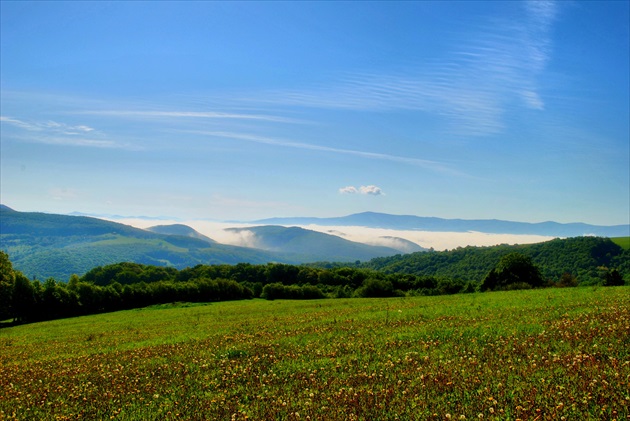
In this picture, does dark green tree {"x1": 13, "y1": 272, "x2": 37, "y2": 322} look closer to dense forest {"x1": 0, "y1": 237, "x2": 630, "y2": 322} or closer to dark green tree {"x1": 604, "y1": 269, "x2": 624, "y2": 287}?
dense forest {"x1": 0, "y1": 237, "x2": 630, "y2": 322}

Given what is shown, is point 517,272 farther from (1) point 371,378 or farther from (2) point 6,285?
(2) point 6,285

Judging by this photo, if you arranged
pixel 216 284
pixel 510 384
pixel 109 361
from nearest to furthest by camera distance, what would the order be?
pixel 510 384 → pixel 109 361 → pixel 216 284

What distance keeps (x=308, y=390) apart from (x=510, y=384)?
13.7 ft

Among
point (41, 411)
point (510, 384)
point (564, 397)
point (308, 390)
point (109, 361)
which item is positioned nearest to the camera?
point (564, 397)

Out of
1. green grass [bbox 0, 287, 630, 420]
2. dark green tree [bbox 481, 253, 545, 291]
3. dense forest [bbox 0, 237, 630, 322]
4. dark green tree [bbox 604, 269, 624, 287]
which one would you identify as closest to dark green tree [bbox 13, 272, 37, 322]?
dense forest [bbox 0, 237, 630, 322]

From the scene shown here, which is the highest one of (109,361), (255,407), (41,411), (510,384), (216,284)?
(510,384)

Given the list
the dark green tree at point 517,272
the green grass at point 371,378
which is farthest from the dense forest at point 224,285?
the green grass at point 371,378

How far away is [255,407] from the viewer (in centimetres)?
804

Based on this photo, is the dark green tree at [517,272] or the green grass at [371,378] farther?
the dark green tree at [517,272]

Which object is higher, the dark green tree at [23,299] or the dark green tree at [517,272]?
the dark green tree at [517,272]

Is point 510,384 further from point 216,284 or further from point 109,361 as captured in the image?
point 216,284

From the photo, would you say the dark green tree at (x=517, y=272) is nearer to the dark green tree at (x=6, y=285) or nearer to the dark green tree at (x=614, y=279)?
the dark green tree at (x=614, y=279)

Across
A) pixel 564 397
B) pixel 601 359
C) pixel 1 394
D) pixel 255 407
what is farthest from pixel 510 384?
pixel 1 394

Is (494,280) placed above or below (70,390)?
below
